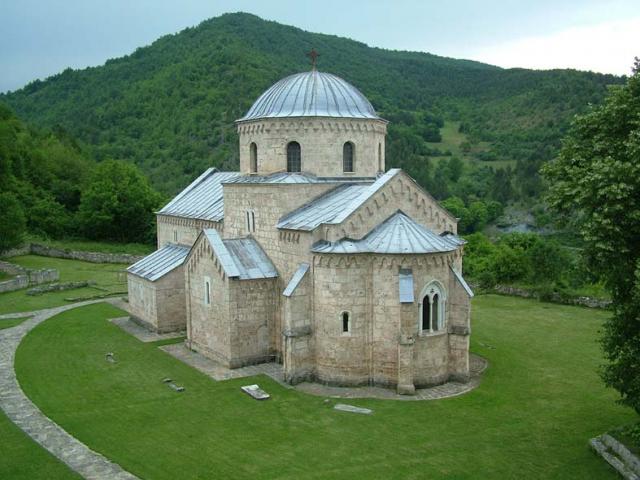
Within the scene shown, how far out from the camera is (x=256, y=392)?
21062 mm

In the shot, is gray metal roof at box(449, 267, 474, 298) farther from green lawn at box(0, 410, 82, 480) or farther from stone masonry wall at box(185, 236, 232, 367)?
green lawn at box(0, 410, 82, 480)

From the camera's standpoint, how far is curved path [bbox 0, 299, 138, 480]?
15423 millimetres

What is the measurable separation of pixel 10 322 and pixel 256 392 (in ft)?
56.5

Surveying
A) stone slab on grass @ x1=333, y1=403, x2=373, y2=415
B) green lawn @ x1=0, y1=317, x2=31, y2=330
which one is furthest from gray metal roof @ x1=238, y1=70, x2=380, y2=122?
green lawn @ x1=0, y1=317, x2=31, y2=330

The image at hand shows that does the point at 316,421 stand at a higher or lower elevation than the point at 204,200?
lower

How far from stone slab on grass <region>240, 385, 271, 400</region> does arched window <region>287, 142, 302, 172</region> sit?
956cm

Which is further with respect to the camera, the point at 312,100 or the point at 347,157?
the point at 347,157

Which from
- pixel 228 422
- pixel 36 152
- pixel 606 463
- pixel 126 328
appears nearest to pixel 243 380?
pixel 228 422

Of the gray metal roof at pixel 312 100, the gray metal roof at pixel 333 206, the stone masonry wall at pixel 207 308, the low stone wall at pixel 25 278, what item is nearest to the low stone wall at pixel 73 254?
the low stone wall at pixel 25 278

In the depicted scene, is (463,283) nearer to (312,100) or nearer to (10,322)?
(312,100)

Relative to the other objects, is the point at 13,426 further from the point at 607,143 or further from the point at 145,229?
the point at 145,229

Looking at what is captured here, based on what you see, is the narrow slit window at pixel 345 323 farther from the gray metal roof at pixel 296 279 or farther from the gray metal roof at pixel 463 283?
the gray metal roof at pixel 463 283

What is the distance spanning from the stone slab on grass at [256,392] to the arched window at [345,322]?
11.7 feet

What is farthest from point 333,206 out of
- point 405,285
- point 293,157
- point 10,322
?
point 10,322
